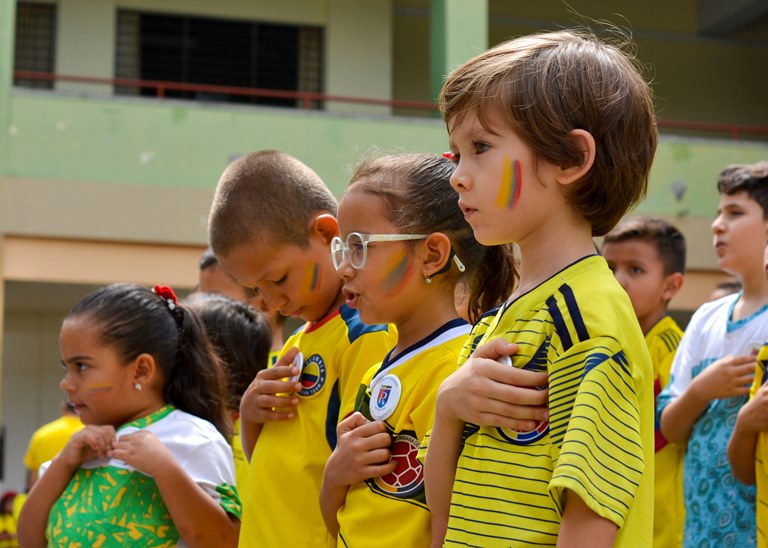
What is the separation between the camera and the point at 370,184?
2379 mm

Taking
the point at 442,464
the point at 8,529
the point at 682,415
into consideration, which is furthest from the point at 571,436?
the point at 8,529

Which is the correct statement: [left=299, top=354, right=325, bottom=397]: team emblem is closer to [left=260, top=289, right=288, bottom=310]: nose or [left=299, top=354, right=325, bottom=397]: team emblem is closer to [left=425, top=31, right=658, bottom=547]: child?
[left=260, top=289, right=288, bottom=310]: nose

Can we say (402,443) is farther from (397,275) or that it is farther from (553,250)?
(553,250)

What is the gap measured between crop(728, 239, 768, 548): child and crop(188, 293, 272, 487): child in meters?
1.62

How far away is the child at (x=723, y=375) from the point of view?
3.29 metres

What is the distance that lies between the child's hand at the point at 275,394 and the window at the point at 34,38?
462 inches

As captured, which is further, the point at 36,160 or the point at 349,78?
the point at 349,78

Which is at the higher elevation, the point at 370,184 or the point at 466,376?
the point at 370,184

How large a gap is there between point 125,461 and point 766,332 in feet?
6.44

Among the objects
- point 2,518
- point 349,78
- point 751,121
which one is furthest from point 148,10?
point 751,121

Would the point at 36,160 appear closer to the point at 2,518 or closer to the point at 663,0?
the point at 2,518

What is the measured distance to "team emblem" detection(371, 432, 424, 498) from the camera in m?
2.11

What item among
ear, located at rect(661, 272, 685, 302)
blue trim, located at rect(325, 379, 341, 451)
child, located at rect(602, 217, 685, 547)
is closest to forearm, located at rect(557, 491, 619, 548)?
blue trim, located at rect(325, 379, 341, 451)

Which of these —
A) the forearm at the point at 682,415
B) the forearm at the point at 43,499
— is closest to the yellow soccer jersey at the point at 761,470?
the forearm at the point at 682,415
